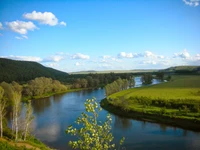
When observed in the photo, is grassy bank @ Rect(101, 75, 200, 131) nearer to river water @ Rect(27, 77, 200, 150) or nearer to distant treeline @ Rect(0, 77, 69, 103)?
river water @ Rect(27, 77, 200, 150)

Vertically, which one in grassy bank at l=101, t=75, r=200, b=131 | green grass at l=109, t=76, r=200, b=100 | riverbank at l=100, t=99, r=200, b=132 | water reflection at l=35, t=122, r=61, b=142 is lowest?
water reflection at l=35, t=122, r=61, b=142

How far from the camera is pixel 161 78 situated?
172875 mm

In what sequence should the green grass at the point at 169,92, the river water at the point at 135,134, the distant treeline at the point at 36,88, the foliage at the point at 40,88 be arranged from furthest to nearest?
the foliage at the point at 40,88 < the distant treeline at the point at 36,88 < the green grass at the point at 169,92 < the river water at the point at 135,134

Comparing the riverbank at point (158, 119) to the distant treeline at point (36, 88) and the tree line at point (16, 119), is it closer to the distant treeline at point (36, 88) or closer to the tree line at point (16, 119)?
the tree line at point (16, 119)

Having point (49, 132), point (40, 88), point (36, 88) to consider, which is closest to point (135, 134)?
point (49, 132)

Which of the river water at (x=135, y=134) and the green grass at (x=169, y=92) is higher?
the green grass at (x=169, y=92)

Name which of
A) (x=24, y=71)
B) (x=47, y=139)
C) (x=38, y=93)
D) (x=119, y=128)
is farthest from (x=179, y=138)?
(x=24, y=71)

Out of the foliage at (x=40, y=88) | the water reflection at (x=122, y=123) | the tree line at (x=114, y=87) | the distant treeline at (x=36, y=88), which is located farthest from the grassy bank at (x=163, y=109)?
the foliage at (x=40, y=88)

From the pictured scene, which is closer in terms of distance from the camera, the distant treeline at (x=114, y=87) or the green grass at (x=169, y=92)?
the green grass at (x=169, y=92)

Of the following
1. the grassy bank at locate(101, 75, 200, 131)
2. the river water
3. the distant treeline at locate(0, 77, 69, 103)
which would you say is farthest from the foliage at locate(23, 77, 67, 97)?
the river water

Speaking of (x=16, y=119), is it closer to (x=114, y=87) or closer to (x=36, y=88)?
(x=114, y=87)

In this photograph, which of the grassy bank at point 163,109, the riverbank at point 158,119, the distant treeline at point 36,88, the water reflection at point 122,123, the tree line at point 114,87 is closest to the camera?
the riverbank at point 158,119

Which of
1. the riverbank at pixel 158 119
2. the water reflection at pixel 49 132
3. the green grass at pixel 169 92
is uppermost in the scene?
the green grass at pixel 169 92

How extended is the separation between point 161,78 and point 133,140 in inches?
5630
